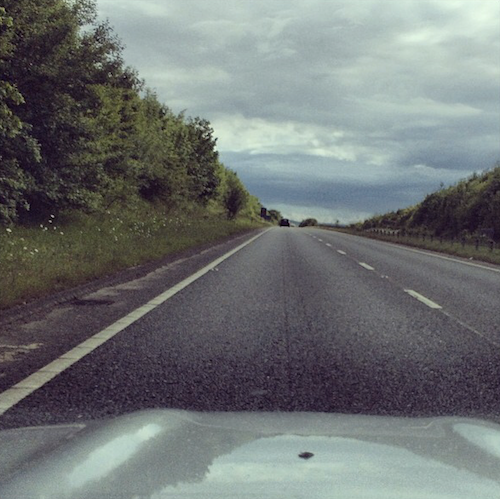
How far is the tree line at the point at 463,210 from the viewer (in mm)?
45125

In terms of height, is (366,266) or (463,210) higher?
(463,210)

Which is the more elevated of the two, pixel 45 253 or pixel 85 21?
pixel 85 21

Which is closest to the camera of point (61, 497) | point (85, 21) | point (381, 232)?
point (61, 497)

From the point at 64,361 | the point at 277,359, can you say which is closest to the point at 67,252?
the point at 64,361

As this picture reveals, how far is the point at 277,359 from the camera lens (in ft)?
19.2

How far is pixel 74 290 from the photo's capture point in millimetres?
9953

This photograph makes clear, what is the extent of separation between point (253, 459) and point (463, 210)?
5176 centimetres

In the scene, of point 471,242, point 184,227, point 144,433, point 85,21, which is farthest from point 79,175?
point 471,242

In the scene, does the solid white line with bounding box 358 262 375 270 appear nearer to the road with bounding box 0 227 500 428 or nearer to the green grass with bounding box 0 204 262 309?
the green grass with bounding box 0 204 262 309

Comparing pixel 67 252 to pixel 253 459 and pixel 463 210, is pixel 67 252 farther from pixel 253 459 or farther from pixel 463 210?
pixel 463 210

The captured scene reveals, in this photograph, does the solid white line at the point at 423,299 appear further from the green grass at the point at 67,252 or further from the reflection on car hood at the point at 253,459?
the reflection on car hood at the point at 253,459

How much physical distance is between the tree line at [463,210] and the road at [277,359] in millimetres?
33068

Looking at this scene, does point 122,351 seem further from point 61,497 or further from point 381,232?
point 381,232

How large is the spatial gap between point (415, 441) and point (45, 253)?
12.1 meters
